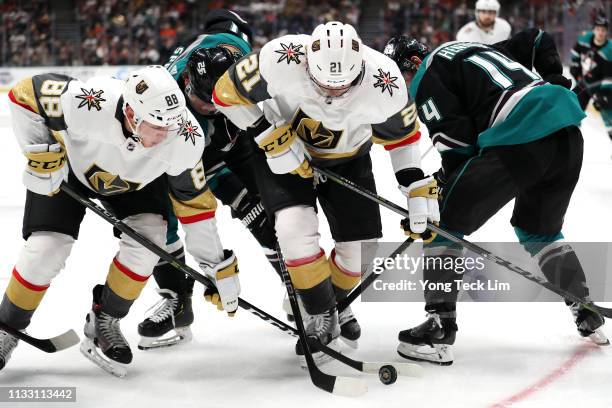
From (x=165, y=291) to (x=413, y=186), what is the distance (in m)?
1.08

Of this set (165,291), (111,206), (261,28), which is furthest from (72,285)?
(261,28)

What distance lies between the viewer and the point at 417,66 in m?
3.33

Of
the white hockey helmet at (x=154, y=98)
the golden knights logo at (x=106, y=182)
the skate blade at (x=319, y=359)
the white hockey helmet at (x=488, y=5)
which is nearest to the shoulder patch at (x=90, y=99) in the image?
the white hockey helmet at (x=154, y=98)

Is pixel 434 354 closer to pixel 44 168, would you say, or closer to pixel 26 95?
pixel 44 168

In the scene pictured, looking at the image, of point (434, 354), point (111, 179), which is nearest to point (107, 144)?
point (111, 179)

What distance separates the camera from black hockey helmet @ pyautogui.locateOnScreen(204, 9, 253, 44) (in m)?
3.72

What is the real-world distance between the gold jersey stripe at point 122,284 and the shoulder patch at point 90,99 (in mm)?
567

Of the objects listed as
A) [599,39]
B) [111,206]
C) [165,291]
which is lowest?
[599,39]

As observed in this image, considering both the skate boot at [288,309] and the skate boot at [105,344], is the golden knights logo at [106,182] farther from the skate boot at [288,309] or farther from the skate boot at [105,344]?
the skate boot at [288,309]

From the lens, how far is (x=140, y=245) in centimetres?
292

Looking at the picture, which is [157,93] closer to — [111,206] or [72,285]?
[111,206]

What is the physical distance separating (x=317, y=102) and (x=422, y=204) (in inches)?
21.0

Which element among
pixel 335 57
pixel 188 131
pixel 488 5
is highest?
pixel 335 57

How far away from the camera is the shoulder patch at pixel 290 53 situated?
9.48 feet
